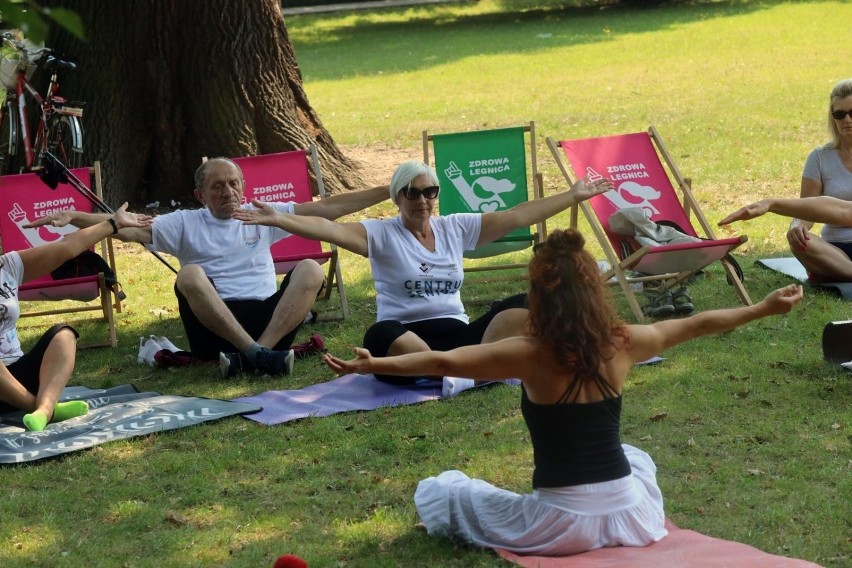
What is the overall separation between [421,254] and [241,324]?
1.25 m

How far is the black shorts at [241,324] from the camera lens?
6.82m

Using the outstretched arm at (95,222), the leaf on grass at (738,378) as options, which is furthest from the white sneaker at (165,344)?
the leaf on grass at (738,378)

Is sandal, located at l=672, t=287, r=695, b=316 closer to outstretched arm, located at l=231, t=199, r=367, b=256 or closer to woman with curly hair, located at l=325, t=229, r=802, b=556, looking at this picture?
outstretched arm, located at l=231, t=199, r=367, b=256

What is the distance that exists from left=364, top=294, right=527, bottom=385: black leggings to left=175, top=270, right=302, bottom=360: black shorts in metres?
0.87

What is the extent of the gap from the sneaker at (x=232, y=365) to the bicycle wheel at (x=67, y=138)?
4.14 m

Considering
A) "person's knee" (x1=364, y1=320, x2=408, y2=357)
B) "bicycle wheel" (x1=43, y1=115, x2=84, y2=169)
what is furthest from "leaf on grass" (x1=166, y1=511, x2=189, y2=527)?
"bicycle wheel" (x1=43, y1=115, x2=84, y2=169)

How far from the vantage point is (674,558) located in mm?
3701

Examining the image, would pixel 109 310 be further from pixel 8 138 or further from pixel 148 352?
pixel 8 138

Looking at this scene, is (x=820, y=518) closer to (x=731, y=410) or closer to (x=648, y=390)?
(x=731, y=410)

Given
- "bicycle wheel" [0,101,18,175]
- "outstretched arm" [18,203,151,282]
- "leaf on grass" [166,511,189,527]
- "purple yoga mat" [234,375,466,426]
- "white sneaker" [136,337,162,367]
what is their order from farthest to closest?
1. "bicycle wheel" [0,101,18,175]
2. "white sneaker" [136,337,162,367]
3. "purple yoga mat" [234,375,466,426]
4. "outstretched arm" [18,203,151,282]
5. "leaf on grass" [166,511,189,527]

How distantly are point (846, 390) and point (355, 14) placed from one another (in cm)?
2797

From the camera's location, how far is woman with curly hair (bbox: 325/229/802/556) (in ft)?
12.1

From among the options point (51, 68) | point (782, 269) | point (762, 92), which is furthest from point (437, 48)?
point (782, 269)

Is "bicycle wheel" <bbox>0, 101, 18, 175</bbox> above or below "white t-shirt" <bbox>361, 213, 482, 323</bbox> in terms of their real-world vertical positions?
above
